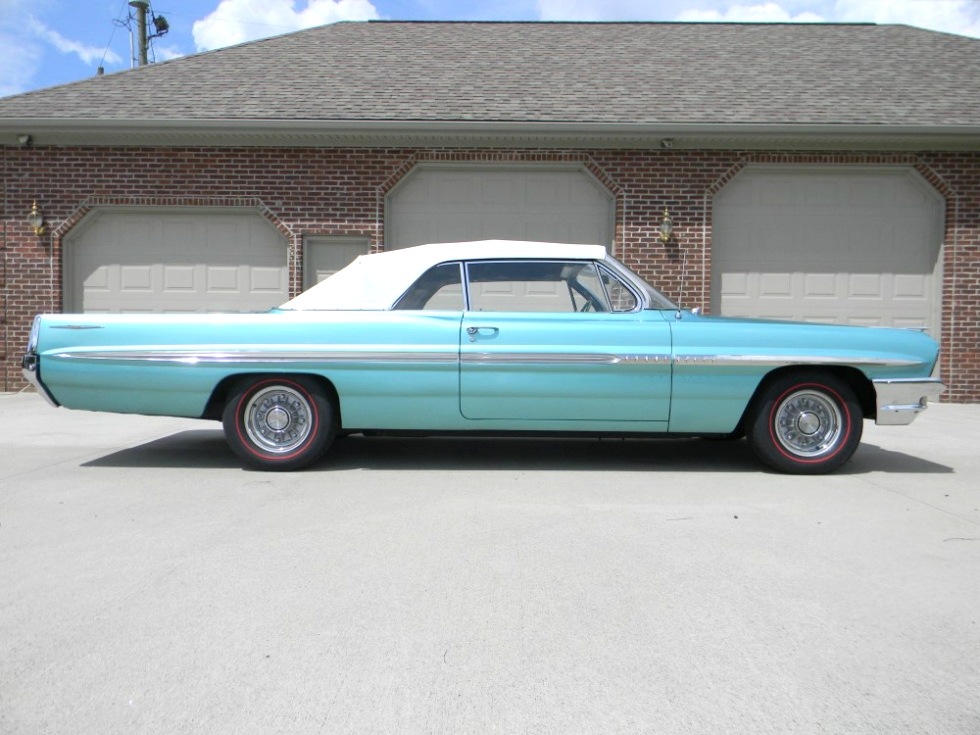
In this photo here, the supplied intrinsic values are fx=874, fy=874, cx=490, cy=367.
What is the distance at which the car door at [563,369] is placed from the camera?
19.1 ft

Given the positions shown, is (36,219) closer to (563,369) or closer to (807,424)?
(563,369)

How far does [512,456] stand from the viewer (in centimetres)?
674

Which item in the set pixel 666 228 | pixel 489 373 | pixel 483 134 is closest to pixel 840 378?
pixel 489 373

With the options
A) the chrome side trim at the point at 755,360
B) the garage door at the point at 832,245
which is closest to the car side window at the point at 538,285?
the chrome side trim at the point at 755,360

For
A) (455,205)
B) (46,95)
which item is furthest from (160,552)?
(46,95)

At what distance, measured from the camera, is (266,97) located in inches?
456

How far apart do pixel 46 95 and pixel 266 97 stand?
301cm

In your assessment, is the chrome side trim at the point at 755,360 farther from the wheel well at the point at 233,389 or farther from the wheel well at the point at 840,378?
the wheel well at the point at 233,389

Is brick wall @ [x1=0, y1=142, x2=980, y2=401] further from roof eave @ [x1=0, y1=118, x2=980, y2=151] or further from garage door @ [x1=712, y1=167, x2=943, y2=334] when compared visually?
garage door @ [x1=712, y1=167, x2=943, y2=334]

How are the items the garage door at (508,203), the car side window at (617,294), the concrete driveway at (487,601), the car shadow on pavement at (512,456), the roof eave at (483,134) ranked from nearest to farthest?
the concrete driveway at (487,601)
the car side window at (617,294)
the car shadow on pavement at (512,456)
the roof eave at (483,134)
the garage door at (508,203)

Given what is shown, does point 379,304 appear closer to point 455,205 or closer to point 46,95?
point 455,205

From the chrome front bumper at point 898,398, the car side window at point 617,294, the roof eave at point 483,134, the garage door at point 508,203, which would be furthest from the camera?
the garage door at point 508,203

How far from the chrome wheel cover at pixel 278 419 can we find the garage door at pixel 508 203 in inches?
222

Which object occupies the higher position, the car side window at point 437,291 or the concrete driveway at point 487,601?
the car side window at point 437,291
